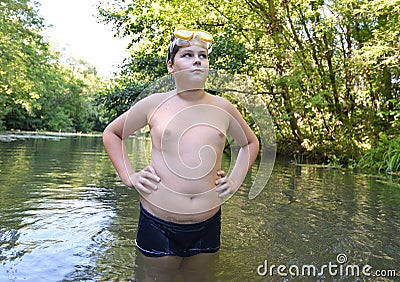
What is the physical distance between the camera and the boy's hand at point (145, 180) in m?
2.07

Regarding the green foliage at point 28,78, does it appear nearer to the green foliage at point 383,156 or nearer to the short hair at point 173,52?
the short hair at point 173,52

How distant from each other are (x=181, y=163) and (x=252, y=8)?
41.9 ft

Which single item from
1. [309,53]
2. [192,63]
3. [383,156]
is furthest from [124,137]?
[309,53]

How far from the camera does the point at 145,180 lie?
2.08 m

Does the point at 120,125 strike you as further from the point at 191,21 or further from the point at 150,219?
the point at 191,21

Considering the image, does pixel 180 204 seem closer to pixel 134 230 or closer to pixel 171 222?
pixel 171 222

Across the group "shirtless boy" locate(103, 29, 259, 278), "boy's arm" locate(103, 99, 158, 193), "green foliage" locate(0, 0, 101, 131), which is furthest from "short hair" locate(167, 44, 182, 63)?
"green foliage" locate(0, 0, 101, 131)

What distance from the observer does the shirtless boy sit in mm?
2107

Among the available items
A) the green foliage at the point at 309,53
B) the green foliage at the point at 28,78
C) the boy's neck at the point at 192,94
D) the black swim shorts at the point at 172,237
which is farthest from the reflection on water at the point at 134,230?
the green foliage at the point at 309,53

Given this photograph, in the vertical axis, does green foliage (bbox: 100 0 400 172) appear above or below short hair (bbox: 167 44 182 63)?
above

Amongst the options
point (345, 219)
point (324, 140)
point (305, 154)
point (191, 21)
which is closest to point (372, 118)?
point (324, 140)

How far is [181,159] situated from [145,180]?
9.0 inches

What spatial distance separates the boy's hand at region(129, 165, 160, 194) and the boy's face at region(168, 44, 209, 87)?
562 millimetres

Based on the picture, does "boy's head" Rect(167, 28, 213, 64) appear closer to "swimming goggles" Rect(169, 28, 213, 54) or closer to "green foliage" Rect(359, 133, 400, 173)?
"swimming goggles" Rect(169, 28, 213, 54)
